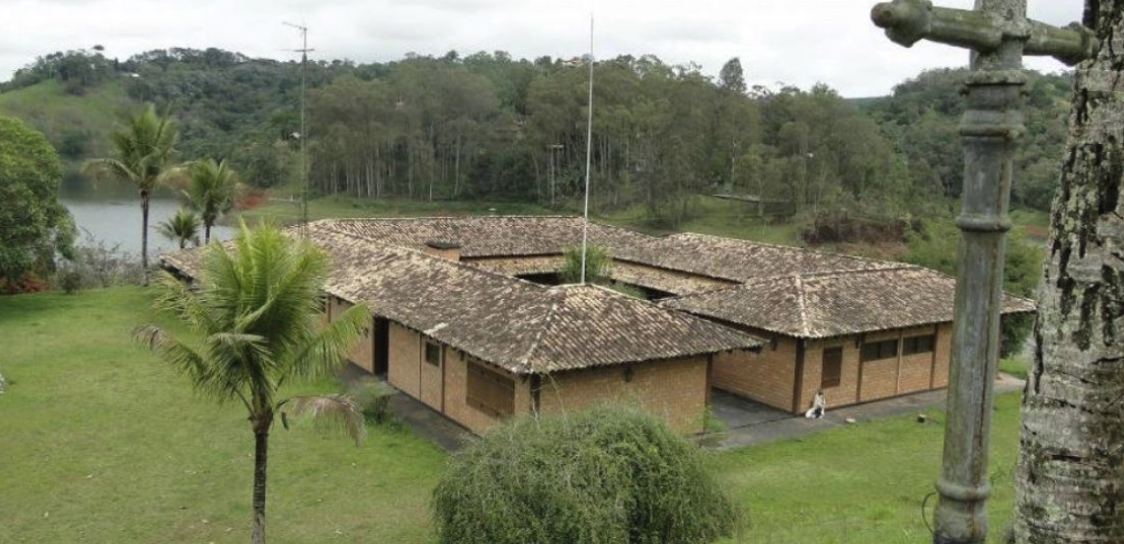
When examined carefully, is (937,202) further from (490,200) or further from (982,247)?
(982,247)

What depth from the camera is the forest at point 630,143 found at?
2201 inches

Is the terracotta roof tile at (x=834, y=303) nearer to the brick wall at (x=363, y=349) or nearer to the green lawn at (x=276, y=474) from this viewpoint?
the green lawn at (x=276, y=474)

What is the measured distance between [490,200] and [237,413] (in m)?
48.7

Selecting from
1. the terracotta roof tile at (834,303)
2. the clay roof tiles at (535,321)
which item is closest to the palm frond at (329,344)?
the clay roof tiles at (535,321)

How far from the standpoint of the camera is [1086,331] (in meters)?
3.74

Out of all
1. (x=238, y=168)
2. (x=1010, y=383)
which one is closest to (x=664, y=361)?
(x=1010, y=383)

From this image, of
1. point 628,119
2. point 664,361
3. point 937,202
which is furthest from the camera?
point 628,119

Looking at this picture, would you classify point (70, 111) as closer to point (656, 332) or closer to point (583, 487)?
point (656, 332)

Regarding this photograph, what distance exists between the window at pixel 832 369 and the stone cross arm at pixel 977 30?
17.0m

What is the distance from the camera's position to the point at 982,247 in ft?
12.0

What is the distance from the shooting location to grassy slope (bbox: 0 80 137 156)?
88375mm

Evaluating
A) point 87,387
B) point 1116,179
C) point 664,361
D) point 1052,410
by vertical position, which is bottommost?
point 87,387

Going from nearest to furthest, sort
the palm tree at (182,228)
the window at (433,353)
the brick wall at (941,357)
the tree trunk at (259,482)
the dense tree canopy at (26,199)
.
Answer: the tree trunk at (259,482) → the window at (433,353) → the brick wall at (941,357) → the dense tree canopy at (26,199) → the palm tree at (182,228)

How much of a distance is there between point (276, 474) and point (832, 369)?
12.1 meters
